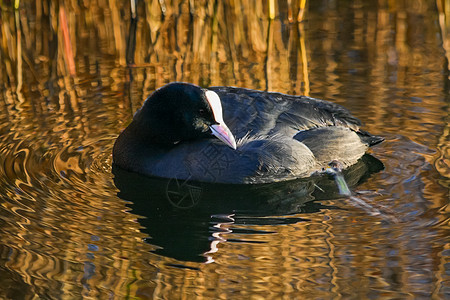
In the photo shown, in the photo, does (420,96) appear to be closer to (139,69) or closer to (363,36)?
(363,36)

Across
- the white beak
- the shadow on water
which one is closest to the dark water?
the shadow on water

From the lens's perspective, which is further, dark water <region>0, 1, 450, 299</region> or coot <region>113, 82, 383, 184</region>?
coot <region>113, 82, 383, 184</region>

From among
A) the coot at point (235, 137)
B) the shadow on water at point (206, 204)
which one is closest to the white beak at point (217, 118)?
the coot at point (235, 137)

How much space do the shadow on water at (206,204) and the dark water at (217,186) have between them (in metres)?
0.01

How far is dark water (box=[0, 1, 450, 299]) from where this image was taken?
364 cm

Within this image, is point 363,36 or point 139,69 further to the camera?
point 363,36

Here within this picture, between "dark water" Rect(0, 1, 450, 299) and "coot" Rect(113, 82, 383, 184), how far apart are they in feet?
0.36

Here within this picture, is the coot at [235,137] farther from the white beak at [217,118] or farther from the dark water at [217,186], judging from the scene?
the dark water at [217,186]

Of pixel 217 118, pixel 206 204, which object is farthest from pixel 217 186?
pixel 217 118

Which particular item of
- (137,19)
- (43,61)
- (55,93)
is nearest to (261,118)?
(55,93)

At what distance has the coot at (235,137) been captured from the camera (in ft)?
15.7

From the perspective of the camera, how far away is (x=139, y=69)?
7.00 metres

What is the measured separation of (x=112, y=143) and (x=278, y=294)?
2.29 meters

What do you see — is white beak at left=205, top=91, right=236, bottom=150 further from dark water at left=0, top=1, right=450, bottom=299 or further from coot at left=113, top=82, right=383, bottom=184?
dark water at left=0, top=1, right=450, bottom=299
